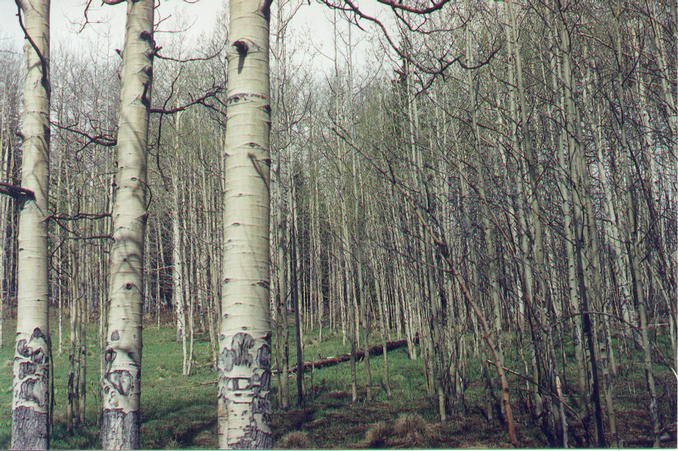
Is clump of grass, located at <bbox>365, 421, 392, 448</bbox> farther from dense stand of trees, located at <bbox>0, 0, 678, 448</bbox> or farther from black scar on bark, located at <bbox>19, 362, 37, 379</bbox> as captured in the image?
black scar on bark, located at <bbox>19, 362, 37, 379</bbox>

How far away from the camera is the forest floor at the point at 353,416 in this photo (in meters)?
5.17

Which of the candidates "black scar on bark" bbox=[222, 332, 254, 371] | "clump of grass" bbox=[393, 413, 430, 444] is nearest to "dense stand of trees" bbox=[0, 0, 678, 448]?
"black scar on bark" bbox=[222, 332, 254, 371]

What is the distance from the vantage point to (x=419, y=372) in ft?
32.8

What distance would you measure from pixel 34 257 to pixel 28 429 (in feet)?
3.89

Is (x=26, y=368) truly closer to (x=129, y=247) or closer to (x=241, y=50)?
(x=129, y=247)

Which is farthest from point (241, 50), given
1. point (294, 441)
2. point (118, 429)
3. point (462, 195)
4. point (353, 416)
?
point (353, 416)

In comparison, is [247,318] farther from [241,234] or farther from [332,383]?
[332,383]

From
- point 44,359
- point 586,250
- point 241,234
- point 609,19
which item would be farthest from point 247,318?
point 609,19

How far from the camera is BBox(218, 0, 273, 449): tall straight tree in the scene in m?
1.74

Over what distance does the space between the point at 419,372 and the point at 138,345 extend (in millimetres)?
7907

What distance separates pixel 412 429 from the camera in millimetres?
5586

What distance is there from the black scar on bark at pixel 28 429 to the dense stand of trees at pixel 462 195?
47 mm

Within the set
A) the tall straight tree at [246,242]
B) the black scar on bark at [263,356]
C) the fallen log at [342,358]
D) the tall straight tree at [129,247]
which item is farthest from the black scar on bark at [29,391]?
the fallen log at [342,358]

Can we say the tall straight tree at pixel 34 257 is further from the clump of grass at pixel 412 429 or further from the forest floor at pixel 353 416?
the clump of grass at pixel 412 429
